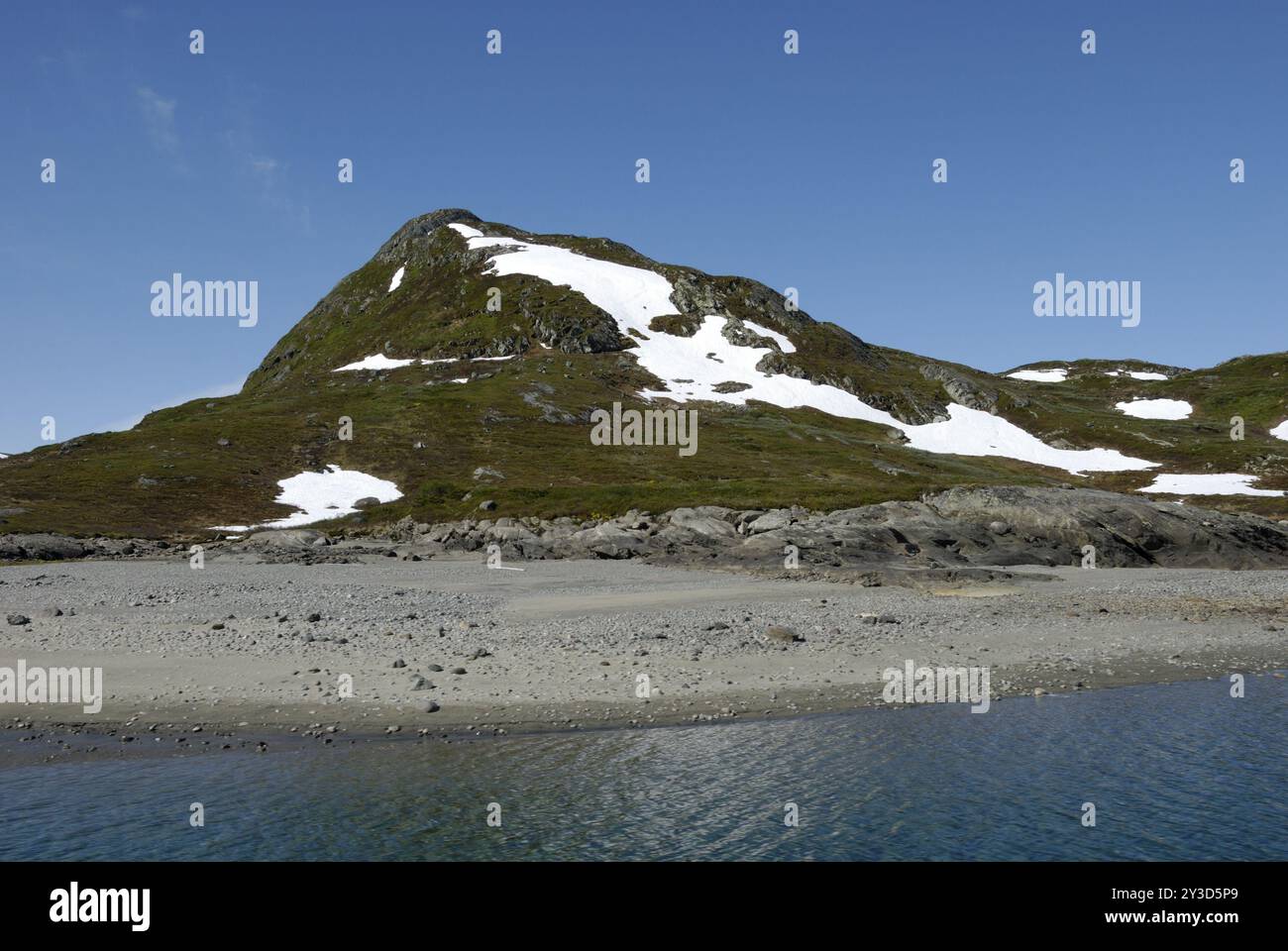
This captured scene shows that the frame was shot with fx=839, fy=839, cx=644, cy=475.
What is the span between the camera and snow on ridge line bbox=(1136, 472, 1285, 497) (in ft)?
388

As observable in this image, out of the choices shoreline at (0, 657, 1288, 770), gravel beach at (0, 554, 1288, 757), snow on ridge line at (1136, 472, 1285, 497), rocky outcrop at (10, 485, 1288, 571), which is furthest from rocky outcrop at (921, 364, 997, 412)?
shoreline at (0, 657, 1288, 770)

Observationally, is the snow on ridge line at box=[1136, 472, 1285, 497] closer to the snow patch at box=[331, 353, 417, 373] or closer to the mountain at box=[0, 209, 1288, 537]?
the mountain at box=[0, 209, 1288, 537]

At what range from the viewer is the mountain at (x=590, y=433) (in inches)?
3563

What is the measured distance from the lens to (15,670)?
25.5 m

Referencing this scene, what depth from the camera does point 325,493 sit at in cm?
9881

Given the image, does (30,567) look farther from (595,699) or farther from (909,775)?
(909,775)

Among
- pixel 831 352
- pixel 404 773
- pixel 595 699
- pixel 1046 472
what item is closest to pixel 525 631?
pixel 595 699

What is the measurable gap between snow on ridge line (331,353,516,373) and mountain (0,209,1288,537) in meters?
0.81

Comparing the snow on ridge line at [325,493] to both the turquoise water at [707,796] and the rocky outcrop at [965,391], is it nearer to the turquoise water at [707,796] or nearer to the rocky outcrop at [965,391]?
the turquoise water at [707,796]

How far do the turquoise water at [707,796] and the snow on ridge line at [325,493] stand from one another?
241ft

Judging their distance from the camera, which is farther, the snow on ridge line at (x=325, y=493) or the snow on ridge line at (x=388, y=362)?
the snow on ridge line at (x=388, y=362)
